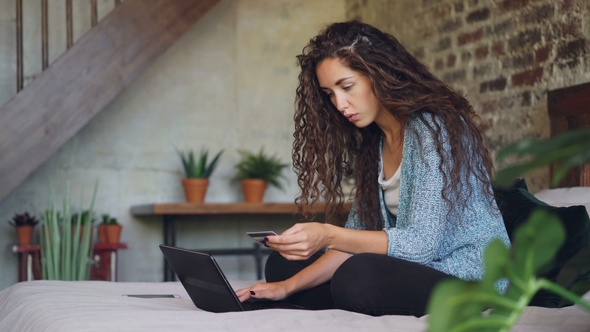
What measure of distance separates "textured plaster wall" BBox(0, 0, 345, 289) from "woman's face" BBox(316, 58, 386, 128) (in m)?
2.86

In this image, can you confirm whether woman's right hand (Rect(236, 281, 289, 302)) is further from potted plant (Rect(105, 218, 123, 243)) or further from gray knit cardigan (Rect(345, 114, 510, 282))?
potted plant (Rect(105, 218, 123, 243))

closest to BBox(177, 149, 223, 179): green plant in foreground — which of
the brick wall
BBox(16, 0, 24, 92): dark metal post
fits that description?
BBox(16, 0, 24, 92): dark metal post

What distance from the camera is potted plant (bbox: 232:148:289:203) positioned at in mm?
4605

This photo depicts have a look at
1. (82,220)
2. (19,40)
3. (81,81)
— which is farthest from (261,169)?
(19,40)

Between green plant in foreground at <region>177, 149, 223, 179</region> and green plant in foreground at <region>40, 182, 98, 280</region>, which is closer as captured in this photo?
green plant in foreground at <region>40, 182, 98, 280</region>

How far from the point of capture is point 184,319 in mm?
1433

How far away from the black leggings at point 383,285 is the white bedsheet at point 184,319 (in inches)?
4.4

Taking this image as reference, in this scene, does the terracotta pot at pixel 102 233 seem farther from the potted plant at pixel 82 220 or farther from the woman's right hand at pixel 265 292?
the woman's right hand at pixel 265 292

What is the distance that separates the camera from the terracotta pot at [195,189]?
14.7ft

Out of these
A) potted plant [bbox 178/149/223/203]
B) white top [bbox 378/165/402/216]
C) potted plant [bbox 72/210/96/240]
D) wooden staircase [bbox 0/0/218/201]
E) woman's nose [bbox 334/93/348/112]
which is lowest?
potted plant [bbox 72/210/96/240]

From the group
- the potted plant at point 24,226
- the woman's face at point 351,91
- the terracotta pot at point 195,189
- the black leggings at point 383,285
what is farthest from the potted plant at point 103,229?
the black leggings at point 383,285

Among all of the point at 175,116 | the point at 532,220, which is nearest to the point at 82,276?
the point at 175,116

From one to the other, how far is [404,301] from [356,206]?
66 cm

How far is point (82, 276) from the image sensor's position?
3.76 meters
